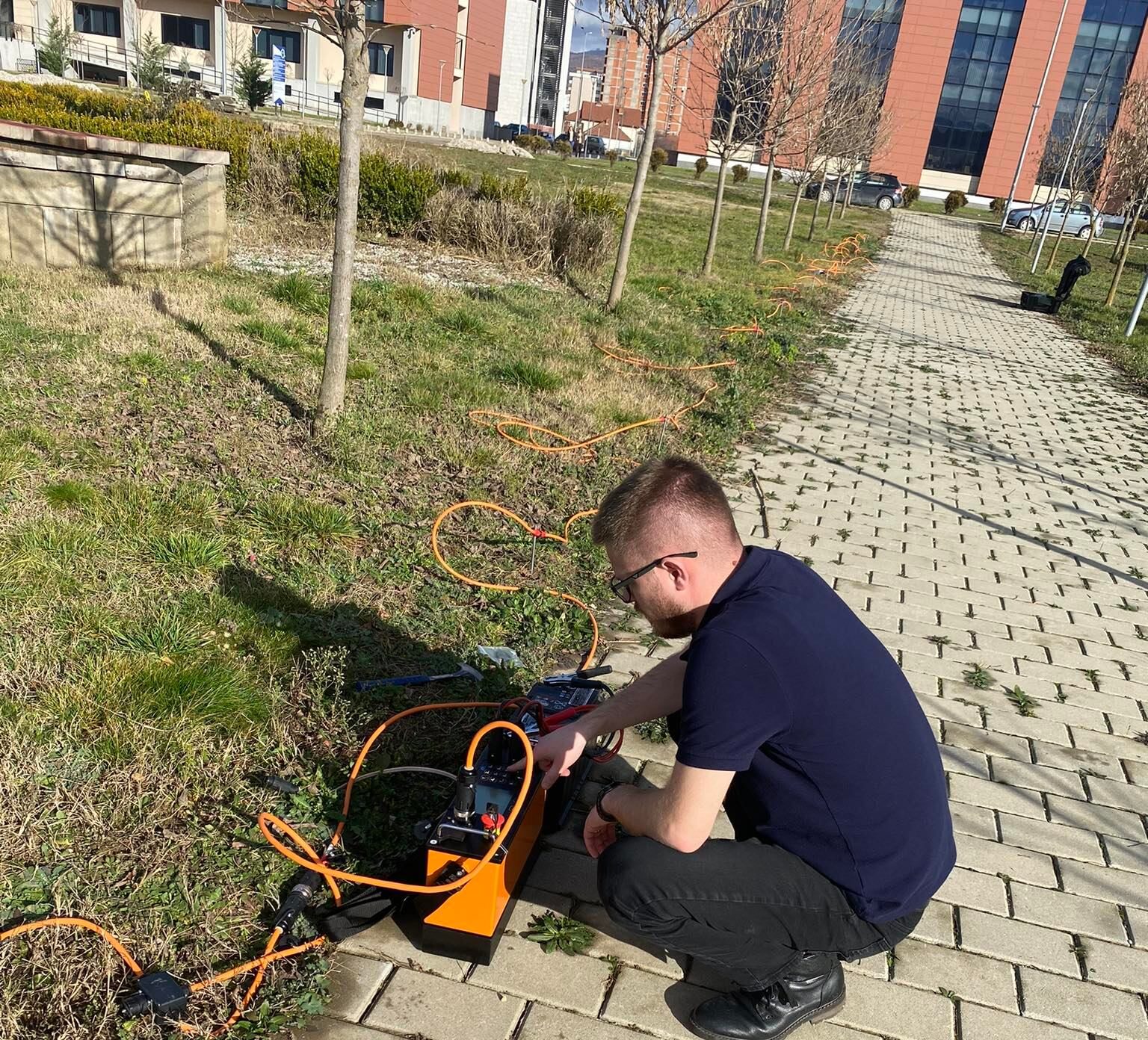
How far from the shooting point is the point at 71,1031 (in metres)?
2.09

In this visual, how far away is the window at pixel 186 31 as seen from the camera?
5250cm

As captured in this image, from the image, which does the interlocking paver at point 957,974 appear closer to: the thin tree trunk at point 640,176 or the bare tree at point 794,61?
the thin tree trunk at point 640,176

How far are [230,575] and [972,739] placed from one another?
3.12 meters

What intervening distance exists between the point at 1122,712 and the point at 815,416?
4681 millimetres

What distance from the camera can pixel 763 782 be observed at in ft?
7.07

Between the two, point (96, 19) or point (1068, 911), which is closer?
point (1068, 911)

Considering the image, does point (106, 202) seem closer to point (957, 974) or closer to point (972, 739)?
point (972, 739)

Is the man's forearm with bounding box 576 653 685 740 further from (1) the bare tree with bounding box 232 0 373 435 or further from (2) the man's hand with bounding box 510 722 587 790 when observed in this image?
(1) the bare tree with bounding box 232 0 373 435

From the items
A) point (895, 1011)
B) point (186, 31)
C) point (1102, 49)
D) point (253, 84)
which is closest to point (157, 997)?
point (895, 1011)

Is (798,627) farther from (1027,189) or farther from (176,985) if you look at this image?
(1027,189)

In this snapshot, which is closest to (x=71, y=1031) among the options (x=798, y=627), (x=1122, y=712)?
(x=798, y=627)

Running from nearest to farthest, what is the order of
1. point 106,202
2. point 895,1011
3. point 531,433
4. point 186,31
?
1. point 895,1011
2. point 531,433
3. point 106,202
4. point 186,31

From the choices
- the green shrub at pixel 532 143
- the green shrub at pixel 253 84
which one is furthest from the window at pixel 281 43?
the green shrub at pixel 253 84

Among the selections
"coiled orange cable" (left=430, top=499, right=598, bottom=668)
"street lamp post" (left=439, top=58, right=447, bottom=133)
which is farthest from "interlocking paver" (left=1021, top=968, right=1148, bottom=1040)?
"street lamp post" (left=439, top=58, right=447, bottom=133)
